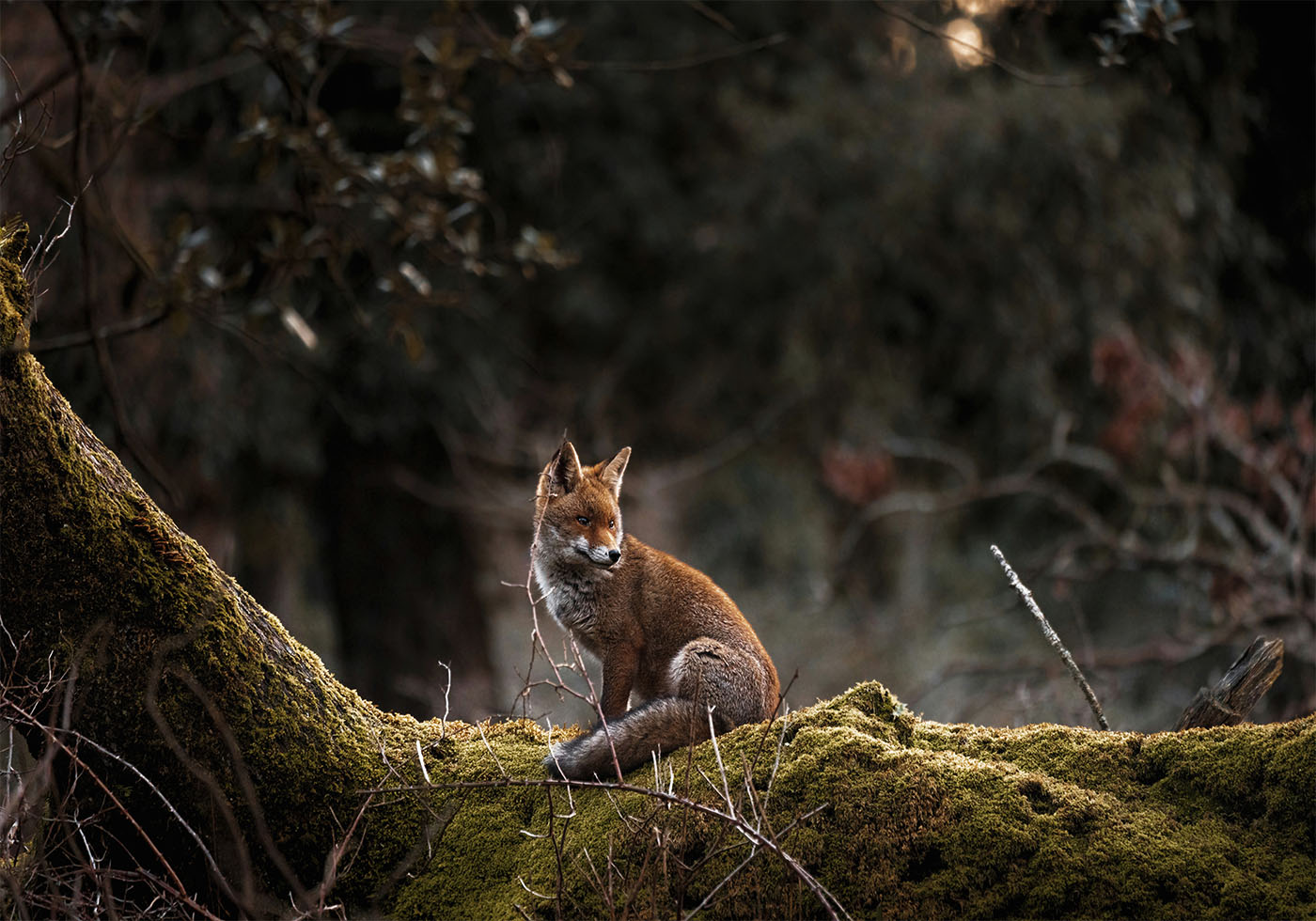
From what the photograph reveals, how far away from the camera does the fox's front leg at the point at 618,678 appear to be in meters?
4.57

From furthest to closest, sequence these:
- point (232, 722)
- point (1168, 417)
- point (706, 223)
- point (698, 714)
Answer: point (706, 223)
point (1168, 417)
point (698, 714)
point (232, 722)

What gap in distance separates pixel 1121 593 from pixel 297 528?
409 inches

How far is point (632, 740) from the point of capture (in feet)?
13.1

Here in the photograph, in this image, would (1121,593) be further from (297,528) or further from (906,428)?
(297,528)

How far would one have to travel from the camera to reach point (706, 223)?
44.2 ft

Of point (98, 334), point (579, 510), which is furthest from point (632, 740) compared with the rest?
point (98, 334)

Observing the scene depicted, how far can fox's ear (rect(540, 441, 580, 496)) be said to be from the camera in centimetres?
509

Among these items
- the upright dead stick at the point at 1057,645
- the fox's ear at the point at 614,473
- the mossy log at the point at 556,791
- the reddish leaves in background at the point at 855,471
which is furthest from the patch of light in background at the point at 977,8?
the mossy log at the point at 556,791

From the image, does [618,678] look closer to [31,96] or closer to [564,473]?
[564,473]

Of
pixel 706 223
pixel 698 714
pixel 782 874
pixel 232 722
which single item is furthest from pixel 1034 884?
pixel 706 223

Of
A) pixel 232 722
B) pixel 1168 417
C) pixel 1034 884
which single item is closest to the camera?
pixel 1034 884

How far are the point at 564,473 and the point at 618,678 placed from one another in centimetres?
101

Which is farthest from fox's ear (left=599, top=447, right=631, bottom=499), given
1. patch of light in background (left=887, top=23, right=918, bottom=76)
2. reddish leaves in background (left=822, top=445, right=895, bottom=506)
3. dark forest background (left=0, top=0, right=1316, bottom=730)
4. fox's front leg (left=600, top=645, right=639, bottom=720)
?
patch of light in background (left=887, top=23, right=918, bottom=76)

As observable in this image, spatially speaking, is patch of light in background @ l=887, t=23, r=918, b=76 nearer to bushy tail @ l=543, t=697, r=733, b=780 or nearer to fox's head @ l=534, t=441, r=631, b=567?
fox's head @ l=534, t=441, r=631, b=567
